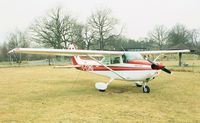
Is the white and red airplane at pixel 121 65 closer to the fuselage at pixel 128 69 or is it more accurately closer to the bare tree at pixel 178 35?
the fuselage at pixel 128 69

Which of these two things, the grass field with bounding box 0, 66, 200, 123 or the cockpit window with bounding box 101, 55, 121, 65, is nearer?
the grass field with bounding box 0, 66, 200, 123

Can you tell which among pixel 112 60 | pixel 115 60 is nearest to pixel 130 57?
pixel 115 60

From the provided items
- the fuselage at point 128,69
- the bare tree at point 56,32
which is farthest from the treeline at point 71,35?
the fuselage at point 128,69

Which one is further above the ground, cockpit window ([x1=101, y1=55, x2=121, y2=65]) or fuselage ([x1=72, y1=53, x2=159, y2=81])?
cockpit window ([x1=101, y1=55, x2=121, y2=65])

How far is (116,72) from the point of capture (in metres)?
11.9

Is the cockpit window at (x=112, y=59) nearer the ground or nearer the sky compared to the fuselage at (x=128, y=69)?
nearer the sky

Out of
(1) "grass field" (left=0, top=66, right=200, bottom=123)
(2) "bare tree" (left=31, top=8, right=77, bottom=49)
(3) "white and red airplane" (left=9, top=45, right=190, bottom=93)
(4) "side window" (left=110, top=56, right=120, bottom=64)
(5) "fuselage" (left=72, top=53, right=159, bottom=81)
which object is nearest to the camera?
(1) "grass field" (left=0, top=66, right=200, bottom=123)

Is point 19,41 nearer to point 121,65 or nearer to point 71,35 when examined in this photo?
point 71,35

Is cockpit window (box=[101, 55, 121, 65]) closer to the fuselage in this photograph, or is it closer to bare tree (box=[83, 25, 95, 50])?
the fuselage

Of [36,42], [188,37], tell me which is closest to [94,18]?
[36,42]

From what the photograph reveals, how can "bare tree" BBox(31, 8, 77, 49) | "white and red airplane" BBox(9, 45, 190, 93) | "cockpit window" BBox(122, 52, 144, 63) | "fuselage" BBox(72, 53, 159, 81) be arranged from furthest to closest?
"bare tree" BBox(31, 8, 77, 49) → "cockpit window" BBox(122, 52, 144, 63) → "fuselage" BBox(72, 53, 159, 81) → "white and red airplane" BBox(9, 45, 190, 93)

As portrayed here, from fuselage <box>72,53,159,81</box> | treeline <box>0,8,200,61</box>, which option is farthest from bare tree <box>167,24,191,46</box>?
fuselage <box>72,53,159,81</box>

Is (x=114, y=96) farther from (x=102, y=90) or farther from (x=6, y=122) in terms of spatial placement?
(x=6, y=122)

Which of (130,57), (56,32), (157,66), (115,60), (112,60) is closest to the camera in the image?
(157,66)
